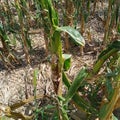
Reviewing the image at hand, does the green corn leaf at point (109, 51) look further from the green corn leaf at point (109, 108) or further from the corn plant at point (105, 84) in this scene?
the green corn leaf at point (109, 108)

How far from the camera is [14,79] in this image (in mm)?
1114

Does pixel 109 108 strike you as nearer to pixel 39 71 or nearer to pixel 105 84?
pixel 105 84

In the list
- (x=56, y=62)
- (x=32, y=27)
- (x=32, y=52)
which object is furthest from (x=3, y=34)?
(x=56, y=62)

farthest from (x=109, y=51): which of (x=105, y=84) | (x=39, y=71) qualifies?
(x=39, y=71)

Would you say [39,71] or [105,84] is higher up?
[105,84]

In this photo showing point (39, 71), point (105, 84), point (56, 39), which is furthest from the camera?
point (39, 71)

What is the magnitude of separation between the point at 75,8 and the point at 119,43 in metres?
0.47

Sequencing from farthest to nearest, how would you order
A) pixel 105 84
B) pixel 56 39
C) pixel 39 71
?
pixel 39 71 → pixel 105 84 → pixel 56 39

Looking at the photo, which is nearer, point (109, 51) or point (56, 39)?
point (56, 39)

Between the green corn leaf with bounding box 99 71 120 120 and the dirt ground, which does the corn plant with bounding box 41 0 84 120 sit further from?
the dirt ground

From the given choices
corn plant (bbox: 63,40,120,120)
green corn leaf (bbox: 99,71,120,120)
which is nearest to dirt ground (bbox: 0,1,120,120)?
corn plant (bbox: 63,40,120,120)

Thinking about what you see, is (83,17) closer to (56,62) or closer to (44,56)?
(44,56)

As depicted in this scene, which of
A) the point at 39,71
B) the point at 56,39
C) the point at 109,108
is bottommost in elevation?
the point at 39,71

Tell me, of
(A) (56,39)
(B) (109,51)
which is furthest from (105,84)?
(A) (56,39)
